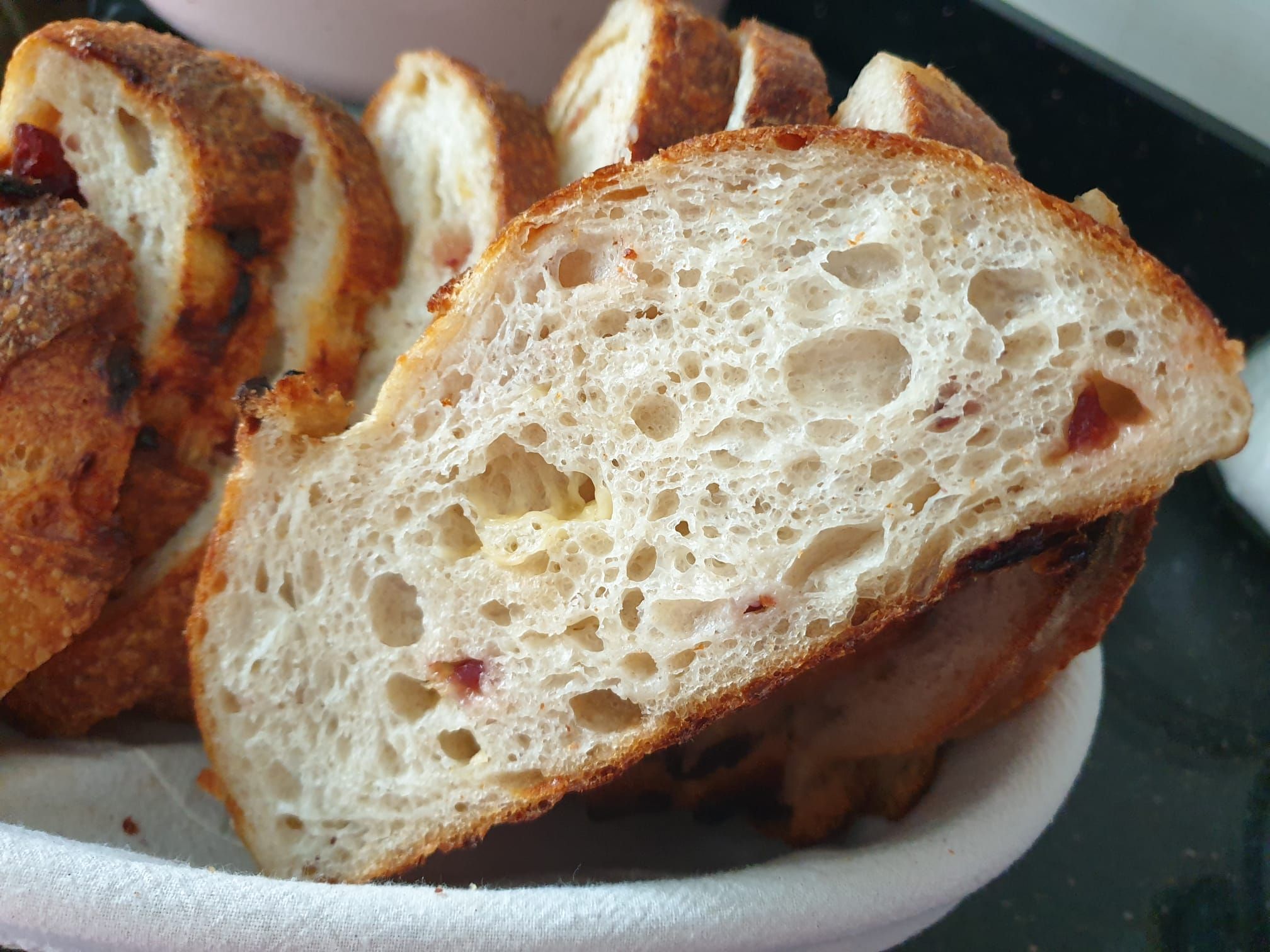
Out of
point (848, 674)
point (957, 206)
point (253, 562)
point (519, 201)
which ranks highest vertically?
point (957, 206)

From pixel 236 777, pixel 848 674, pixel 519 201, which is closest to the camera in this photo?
pixel 236 777

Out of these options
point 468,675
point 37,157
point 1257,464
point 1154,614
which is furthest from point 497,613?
point 1257,464

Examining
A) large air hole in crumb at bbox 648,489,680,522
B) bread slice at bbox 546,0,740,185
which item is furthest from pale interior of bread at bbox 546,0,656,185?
large air hole in crumb at bbox 648,489,680,522

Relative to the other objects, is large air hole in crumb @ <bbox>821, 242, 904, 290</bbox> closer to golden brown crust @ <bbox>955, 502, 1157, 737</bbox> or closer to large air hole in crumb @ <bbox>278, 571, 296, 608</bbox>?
golden brown crust @ <bbox>955, 502, 1157, 737</bbox>

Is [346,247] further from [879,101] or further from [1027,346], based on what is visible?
[1027,346]

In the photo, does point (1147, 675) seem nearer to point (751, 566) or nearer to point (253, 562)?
point (751, 566)

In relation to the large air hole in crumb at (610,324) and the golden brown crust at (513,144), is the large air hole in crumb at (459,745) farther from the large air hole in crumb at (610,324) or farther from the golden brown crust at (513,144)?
the golden brown crust at (513,144)

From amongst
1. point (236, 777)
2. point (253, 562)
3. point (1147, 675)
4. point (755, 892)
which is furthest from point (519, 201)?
point (1147, 675)
